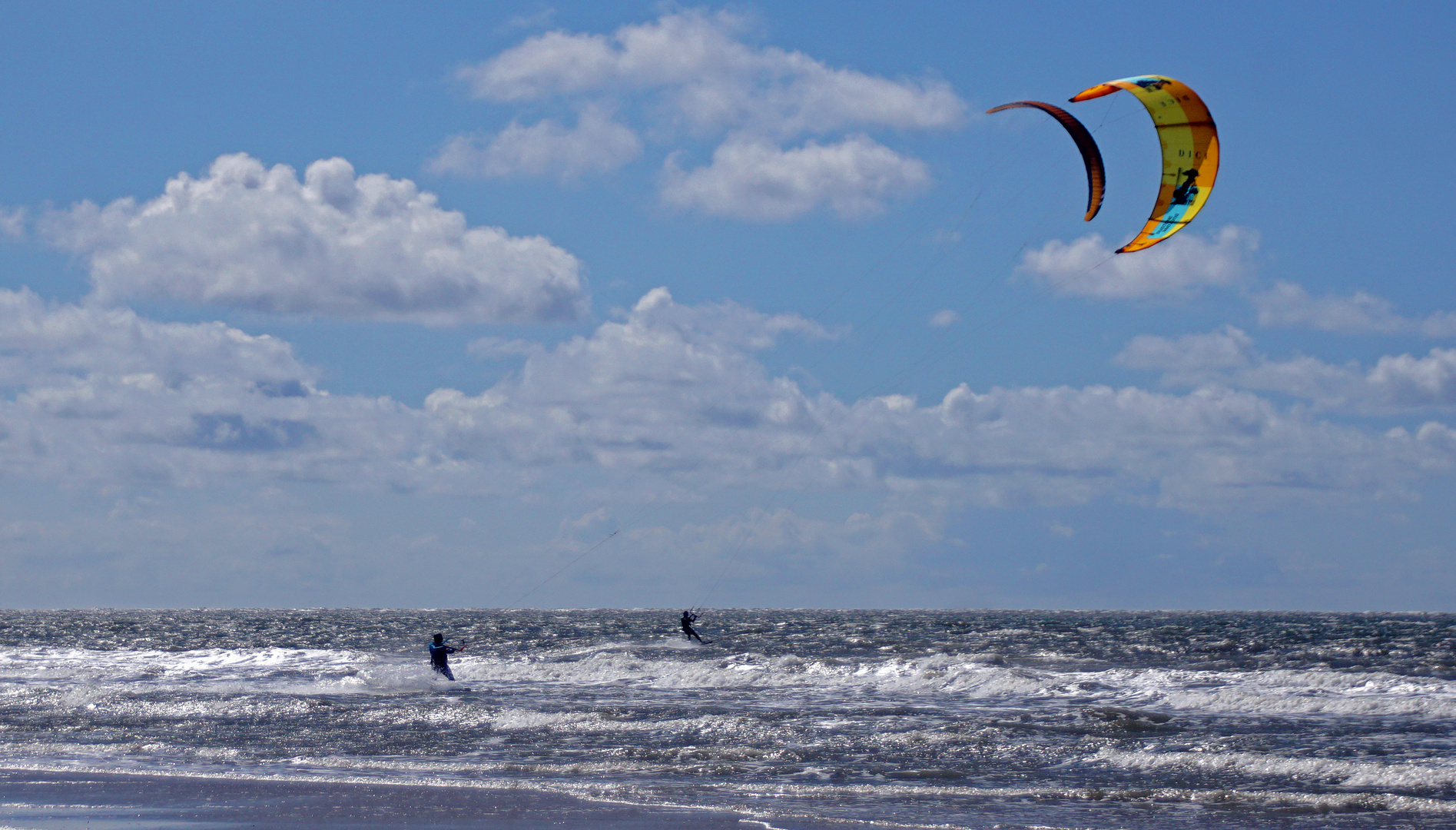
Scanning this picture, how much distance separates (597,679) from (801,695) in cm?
674

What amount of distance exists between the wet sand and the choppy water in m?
0.65

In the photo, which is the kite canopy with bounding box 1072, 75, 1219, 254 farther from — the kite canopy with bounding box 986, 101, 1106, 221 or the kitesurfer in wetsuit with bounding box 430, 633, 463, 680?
the kitesurfer in wetsuit with bounding box 430, 633, 463, 680

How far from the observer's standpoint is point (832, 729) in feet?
59.1

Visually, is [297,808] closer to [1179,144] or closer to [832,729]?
[832,729]

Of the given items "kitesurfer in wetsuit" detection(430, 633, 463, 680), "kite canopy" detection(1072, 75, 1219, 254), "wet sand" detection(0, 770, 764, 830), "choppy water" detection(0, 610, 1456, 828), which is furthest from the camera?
"kitesurfer in wetsuit" detection(430, 633, 463, 680)

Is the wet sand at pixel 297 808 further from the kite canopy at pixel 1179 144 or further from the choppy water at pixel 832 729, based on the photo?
the kite canopy at pixel 1179 144

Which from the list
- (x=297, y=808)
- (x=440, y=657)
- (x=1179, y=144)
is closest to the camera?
(x=297, y=808)

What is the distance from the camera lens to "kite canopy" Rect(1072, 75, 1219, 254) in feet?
57.6

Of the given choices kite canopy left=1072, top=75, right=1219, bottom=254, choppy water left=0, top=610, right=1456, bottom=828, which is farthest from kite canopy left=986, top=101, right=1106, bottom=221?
choppy water left=0, top=610, right=1456, bottom=828

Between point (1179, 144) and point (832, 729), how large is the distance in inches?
385

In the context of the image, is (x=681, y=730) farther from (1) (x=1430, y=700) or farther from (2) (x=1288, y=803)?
(1) (x=1430, y=700)

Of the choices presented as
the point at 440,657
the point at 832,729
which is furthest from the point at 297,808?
the point at 440,657

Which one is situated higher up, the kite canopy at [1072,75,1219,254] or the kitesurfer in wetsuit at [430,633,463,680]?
the kite canopy at [1072,75,1219,254]

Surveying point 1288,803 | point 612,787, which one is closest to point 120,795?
point 612,787
